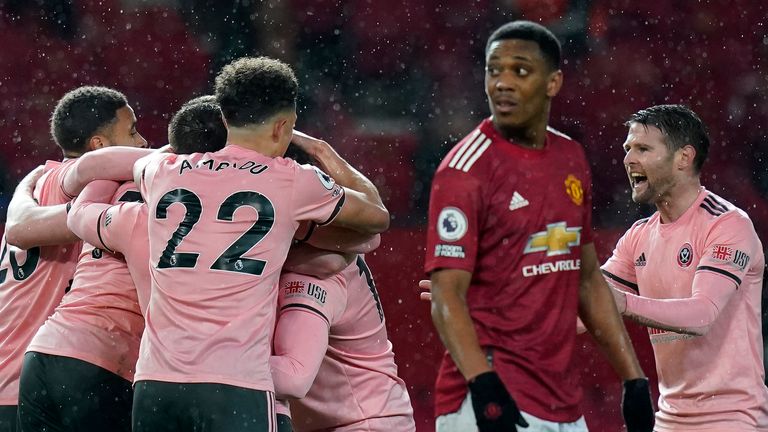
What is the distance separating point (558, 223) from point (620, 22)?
18.9 ft

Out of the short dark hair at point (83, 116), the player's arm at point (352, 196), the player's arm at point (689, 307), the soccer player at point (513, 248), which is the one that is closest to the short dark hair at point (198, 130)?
the player's arm at point (352, 196)

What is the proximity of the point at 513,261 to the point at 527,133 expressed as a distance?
13.6 inches

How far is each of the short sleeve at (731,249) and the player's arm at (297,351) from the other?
1.51 metres

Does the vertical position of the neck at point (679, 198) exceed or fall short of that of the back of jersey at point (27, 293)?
it exceeds it

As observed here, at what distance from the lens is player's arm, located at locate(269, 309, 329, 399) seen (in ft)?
10.9

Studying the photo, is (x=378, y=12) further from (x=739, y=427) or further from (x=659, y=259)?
(x=739, y=427)

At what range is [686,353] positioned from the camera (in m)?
4.15

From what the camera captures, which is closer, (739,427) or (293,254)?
(293,254)

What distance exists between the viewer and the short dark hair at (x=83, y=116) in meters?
4.28

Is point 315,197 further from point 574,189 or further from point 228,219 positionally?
point 574,189

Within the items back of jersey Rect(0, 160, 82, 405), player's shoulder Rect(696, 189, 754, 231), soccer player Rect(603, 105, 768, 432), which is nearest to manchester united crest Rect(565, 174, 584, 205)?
soccer player Rect(603, 105, 768, 432)

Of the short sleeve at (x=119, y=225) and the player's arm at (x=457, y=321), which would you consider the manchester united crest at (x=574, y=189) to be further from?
the short sleeve at (x=119, y=225)

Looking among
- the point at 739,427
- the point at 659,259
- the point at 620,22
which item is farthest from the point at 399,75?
the point at 739,427

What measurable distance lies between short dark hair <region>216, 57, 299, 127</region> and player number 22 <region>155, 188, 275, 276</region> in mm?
264
